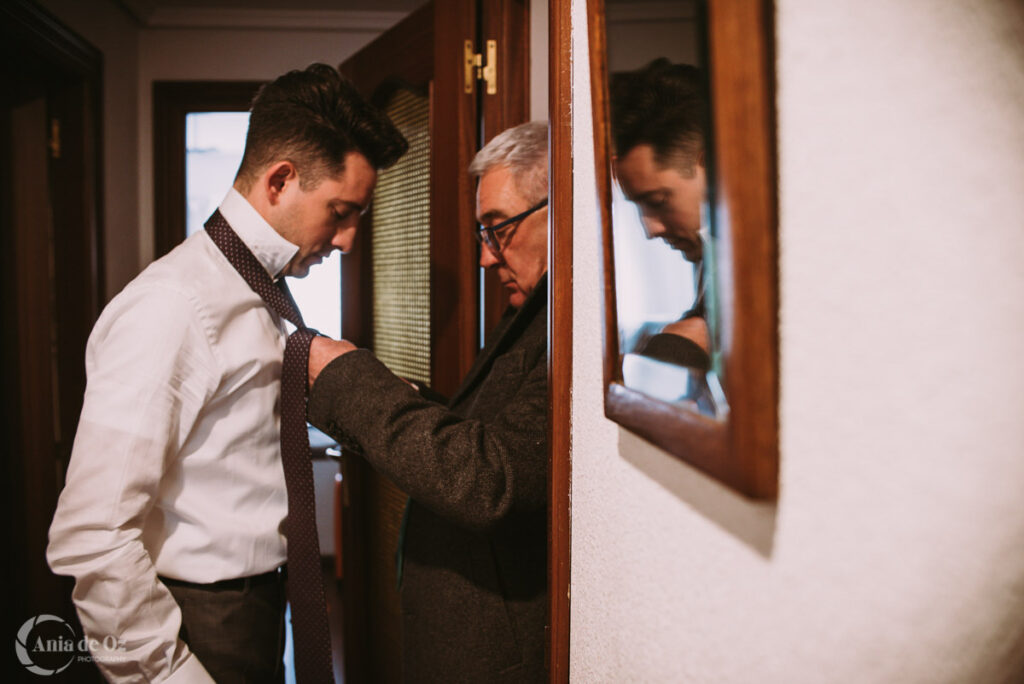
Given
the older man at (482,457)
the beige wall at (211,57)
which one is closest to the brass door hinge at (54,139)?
the beige wall at (211,57)

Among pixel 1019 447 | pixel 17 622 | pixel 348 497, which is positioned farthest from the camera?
pixel 17 622

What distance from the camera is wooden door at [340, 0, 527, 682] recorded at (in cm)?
155

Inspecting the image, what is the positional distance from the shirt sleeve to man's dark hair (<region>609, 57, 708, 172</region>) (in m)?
0.82

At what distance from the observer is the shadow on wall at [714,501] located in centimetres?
34

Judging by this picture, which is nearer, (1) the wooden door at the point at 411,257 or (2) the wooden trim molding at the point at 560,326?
(2) the wooden trim molding at the point at 560,326

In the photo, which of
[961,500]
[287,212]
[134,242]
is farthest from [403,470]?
[134,242]

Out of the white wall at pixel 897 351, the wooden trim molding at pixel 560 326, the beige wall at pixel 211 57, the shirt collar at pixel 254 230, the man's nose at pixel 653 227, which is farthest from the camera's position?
the beige wall at pixel 211 57

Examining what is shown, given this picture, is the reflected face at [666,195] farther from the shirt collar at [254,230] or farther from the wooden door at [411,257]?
the wooden door at [411,257]

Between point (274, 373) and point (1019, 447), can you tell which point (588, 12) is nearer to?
point (1019, 447)

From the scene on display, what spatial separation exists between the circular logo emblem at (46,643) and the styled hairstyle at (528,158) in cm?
226

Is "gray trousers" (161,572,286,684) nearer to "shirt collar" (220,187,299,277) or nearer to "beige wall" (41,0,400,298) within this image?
"shirt collar" (220,187,299,277)

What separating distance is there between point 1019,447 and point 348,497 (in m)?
1.97

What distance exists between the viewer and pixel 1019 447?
0.26 m

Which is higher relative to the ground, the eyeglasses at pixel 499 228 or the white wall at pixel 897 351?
the eyeglasses at pixel 499 228
